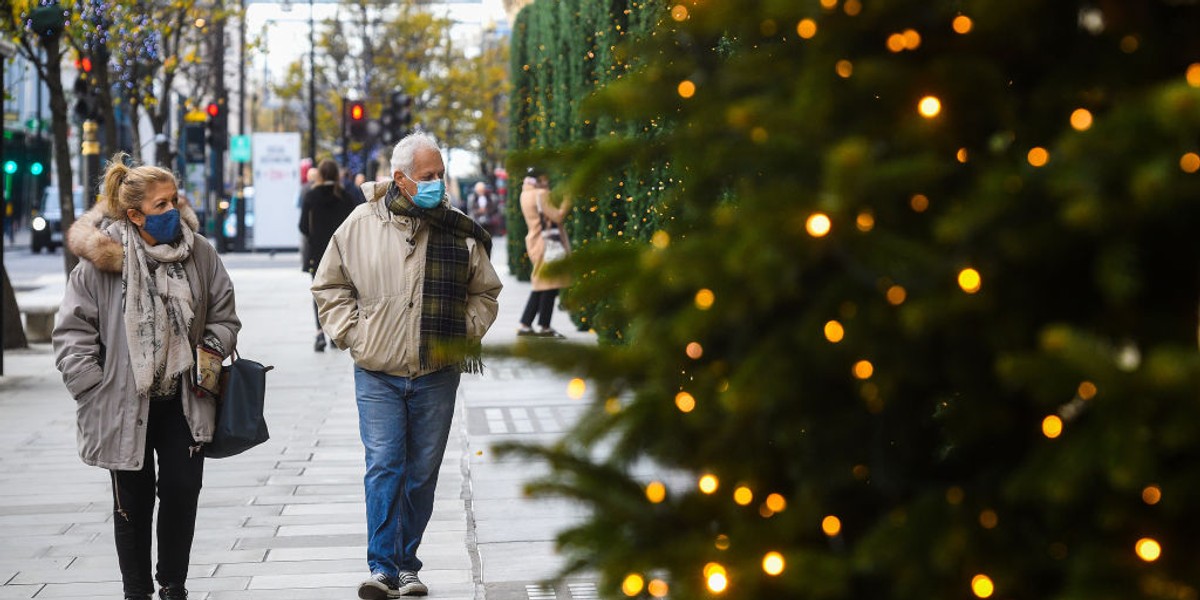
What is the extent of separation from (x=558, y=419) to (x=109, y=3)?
12.3 meters

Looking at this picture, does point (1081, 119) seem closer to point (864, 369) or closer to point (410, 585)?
point (864, 369)

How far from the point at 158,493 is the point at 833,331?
4.42 meters

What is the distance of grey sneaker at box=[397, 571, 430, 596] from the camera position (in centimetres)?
663

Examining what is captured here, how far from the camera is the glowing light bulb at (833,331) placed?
88.9 inches

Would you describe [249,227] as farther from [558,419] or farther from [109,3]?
[558,419]

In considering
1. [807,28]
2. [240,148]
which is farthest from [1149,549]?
[240,148]

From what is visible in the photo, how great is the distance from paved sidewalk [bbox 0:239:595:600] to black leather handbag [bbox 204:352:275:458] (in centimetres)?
78

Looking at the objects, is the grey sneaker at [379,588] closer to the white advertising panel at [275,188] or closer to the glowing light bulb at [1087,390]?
the glowing light bulb at [1087,390]

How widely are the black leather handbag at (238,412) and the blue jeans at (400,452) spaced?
430mm

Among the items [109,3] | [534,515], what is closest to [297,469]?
[534,515]

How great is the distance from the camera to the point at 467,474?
9.68m

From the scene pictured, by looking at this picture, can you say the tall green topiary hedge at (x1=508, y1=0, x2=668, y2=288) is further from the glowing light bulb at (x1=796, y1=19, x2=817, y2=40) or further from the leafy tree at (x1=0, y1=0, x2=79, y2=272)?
the glowing light bulb at (x1=796, y1=19, x2=817, y2=40)

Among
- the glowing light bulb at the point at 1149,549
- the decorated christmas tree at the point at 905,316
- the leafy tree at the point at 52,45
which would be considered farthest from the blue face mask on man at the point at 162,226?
the leafy tree at the point at 52,45

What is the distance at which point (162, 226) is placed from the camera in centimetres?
615
